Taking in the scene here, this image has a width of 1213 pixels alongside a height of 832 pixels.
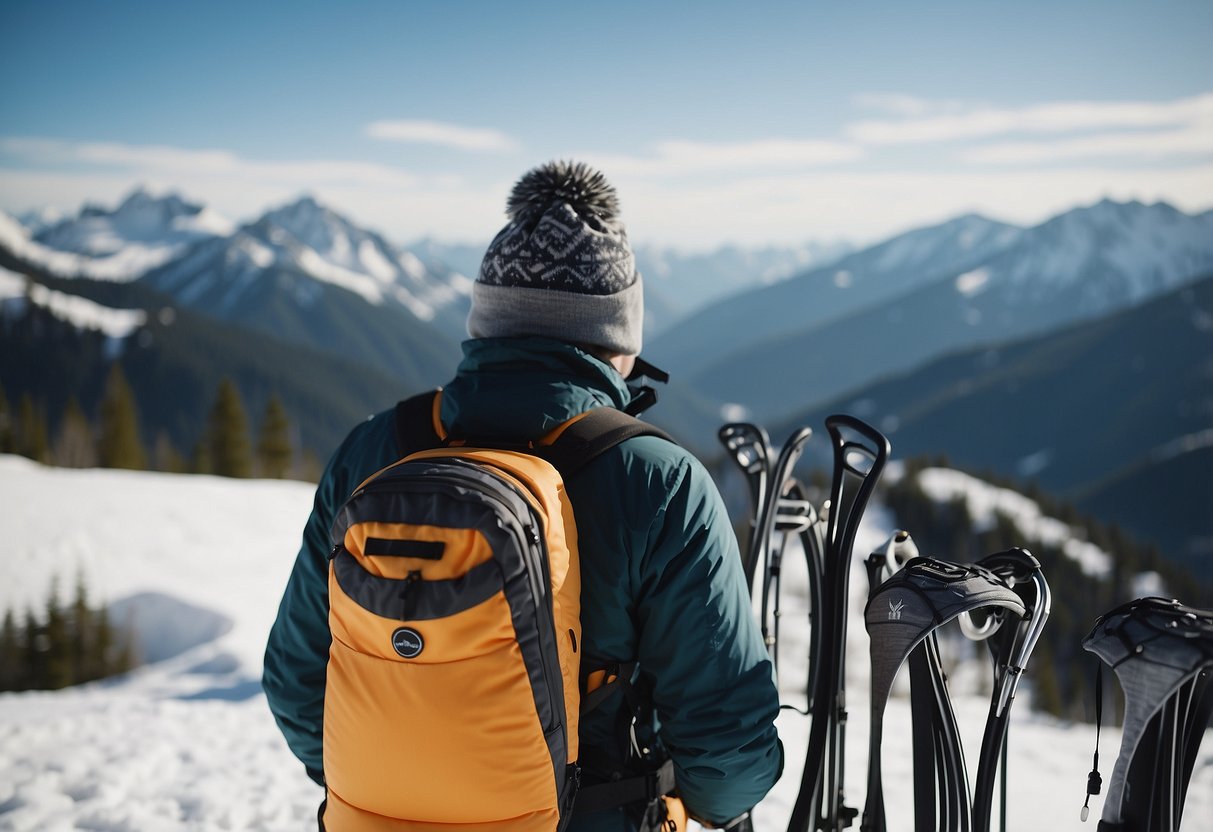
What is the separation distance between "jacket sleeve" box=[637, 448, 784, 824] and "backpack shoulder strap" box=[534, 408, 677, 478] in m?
0.16

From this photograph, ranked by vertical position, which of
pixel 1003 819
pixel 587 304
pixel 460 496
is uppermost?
pixel 587 304

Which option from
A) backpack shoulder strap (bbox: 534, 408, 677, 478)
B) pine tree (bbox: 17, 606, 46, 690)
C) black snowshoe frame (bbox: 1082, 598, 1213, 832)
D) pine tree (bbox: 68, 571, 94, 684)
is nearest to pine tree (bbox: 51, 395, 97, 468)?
pine tree (bbox: 17, 606, 46, 690)

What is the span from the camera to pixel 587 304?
2.25 meters

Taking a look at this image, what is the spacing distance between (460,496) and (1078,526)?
332 ft

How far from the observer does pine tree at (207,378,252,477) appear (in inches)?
2000

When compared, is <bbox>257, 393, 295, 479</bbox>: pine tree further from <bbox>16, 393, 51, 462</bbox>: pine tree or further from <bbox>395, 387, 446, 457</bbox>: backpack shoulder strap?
<bbox>395, 387, 446, 457</bbox>: backpack shoulder strap

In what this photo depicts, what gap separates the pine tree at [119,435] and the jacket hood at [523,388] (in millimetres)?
62123

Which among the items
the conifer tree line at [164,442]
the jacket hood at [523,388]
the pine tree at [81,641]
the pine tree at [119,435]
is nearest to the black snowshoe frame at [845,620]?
the jacket hood at [523,388]

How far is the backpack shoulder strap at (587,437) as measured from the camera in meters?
2.06

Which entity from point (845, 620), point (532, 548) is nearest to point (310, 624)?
point (532, 548)

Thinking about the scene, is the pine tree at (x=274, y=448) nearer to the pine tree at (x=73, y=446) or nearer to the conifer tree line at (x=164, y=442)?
the conifer tree line at (x=164, y=442)

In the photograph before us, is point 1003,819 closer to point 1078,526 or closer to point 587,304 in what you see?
point 587,304

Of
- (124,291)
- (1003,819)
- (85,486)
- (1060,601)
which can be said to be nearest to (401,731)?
(1003,819)

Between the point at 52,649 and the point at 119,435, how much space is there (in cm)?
3173
